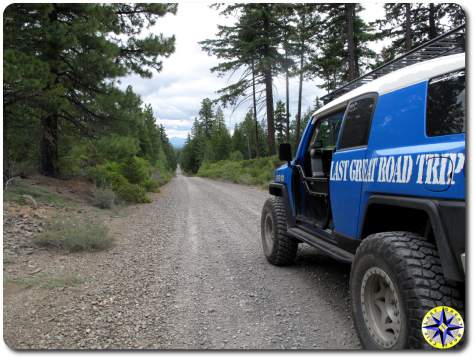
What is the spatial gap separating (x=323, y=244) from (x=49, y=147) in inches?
422

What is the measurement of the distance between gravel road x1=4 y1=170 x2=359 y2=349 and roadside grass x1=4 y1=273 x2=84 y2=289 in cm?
12

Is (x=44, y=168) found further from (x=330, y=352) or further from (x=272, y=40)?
(x=272, y=40)

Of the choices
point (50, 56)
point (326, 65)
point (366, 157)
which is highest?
point (326, 65)

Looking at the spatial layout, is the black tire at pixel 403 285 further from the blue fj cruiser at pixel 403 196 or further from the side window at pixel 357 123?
the side window at pixel 357 123

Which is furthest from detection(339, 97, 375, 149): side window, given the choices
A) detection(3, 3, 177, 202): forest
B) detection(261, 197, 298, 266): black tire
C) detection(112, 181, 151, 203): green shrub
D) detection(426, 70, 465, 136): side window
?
detection(112, 181, 151, 203): green shrub

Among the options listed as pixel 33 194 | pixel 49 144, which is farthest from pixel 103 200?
pixel 49 144

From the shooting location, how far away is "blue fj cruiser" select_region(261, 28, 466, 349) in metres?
1.94

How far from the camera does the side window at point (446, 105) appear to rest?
2.11 m

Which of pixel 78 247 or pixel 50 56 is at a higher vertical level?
pixel 50 56

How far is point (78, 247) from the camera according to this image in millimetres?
5691

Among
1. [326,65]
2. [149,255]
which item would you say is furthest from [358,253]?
[326,65]

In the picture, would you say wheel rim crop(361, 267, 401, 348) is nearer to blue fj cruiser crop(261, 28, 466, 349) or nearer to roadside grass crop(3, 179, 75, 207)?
blue fj cruiser crop(261, 28, 466, 349)

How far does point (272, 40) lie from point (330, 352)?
64.8 feet

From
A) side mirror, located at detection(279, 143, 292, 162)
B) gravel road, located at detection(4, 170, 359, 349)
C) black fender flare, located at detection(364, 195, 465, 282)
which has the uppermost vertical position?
side mirror, located at detection(279, 143, 292, 162)
